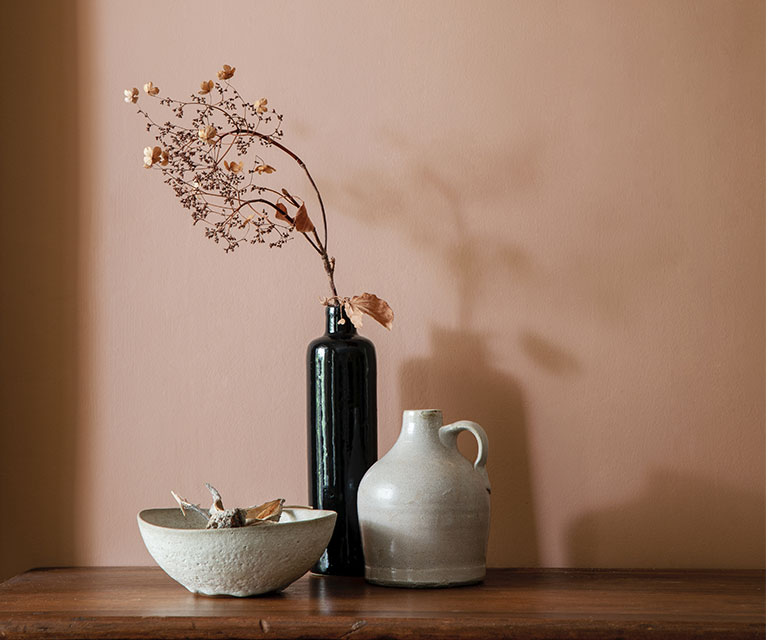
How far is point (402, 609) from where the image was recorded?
1075 mm

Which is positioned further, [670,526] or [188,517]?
[670,526]

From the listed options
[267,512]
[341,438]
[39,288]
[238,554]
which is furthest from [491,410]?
[39,288]

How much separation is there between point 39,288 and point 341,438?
61 cm

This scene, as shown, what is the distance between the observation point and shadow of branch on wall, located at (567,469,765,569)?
141 cm

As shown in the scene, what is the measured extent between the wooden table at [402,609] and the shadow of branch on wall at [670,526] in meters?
0.09

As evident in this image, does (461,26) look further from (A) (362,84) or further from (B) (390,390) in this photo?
(B) (390,390)

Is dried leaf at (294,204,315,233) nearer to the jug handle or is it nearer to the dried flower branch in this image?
the dried flower branch

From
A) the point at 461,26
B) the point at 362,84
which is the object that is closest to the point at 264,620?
the point at 362,84

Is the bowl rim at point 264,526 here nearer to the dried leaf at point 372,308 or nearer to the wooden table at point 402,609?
the wooden table at point 402,609

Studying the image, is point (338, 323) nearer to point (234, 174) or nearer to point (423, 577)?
point (234, 174)

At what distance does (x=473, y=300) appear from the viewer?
1.46 meters

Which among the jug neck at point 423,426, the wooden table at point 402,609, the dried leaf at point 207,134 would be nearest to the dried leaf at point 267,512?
the wooden table at point 402,609

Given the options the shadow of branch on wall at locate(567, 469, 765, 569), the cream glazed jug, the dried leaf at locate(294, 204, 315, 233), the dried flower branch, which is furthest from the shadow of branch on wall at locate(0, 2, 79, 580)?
the shadow of branch on wall at locate(567, 469, 765, 569)

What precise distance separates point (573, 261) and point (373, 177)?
37 centimetres
